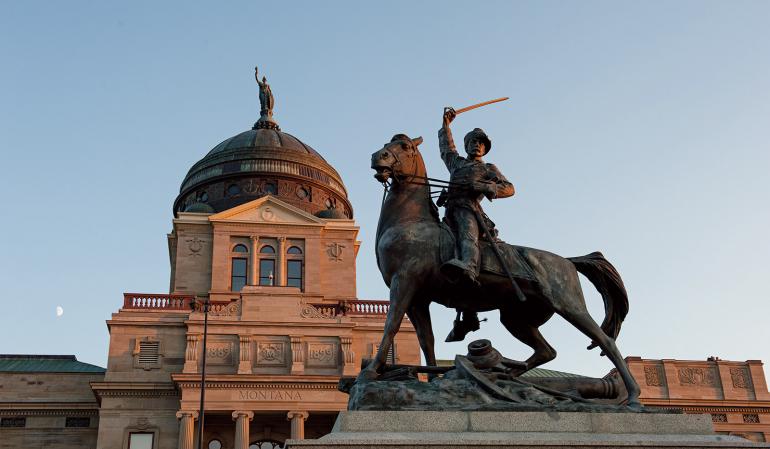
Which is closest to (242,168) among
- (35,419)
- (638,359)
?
(35,419)

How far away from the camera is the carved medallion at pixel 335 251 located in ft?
181

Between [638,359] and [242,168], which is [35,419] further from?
[638,359]

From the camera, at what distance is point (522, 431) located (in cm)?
785

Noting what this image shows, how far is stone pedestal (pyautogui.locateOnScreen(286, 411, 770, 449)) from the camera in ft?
24.6

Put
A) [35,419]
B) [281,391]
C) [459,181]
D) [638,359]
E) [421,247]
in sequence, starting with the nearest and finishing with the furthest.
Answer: [421,247], [459,181], [281,391], [35,419], [638,359]

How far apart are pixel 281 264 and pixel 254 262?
1627mm

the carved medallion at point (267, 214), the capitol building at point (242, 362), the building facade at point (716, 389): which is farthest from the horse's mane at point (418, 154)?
the carved medallion at point (267, 214)

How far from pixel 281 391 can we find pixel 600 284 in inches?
1371

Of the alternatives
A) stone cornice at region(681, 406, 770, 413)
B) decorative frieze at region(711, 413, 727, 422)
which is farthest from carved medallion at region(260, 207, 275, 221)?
decorative frieze at region(711, 413, 727, 422)

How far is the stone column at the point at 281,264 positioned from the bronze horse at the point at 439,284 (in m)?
42.9

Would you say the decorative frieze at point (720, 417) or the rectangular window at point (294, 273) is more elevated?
the rectangular window at point (294, 273)

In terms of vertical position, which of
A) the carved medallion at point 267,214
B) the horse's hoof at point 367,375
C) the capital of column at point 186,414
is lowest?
the horse's hoof at point 367,375

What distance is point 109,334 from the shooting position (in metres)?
45.7

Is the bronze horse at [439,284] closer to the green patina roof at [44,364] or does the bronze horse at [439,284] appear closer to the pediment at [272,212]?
the green patina roof at [44,364]
